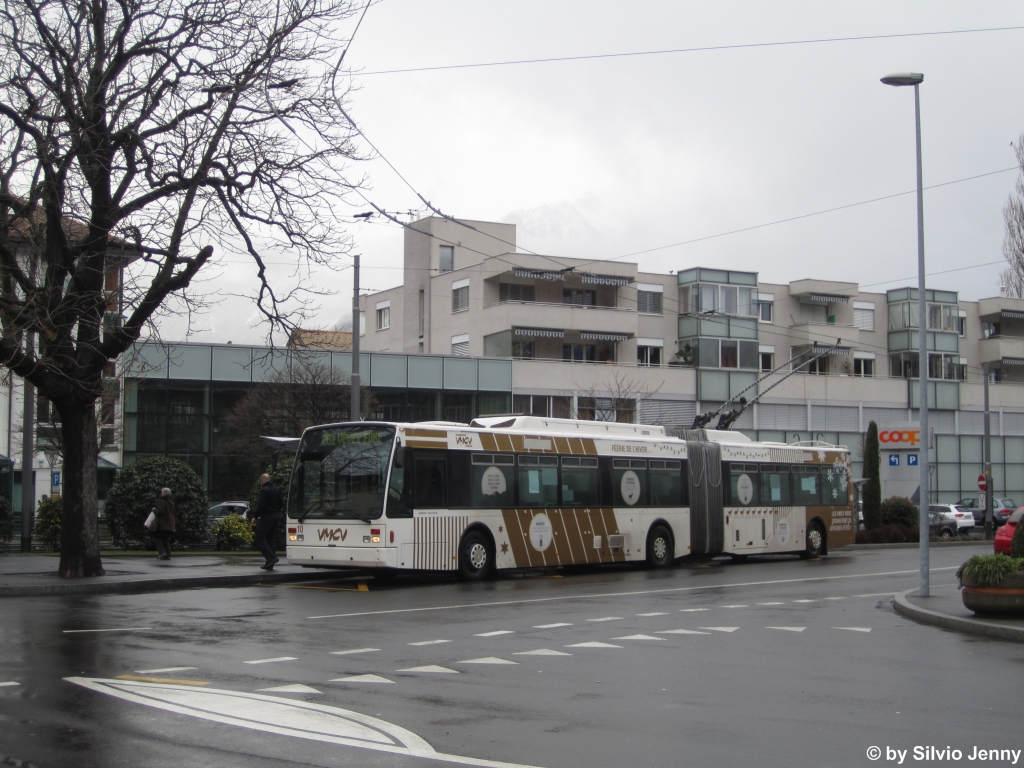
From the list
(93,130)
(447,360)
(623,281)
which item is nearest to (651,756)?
(93,130)

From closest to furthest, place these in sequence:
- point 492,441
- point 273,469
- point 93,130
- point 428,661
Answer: point 428,661 → point 93,130 → point 492,441 → point 273,469

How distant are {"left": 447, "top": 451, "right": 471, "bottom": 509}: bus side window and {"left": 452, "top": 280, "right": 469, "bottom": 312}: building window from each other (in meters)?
35.7

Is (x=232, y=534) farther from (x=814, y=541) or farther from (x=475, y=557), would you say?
(x=814, y=541)

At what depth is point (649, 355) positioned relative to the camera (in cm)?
5819

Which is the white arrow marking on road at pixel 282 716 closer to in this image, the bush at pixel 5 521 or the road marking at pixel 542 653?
the road marking at pixel 542 653

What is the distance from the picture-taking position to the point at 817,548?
30.7m

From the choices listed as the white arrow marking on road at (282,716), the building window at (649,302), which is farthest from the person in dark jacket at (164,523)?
the building window at (649,302)

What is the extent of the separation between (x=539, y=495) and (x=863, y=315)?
47.0 m

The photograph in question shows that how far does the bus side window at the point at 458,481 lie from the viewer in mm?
20938

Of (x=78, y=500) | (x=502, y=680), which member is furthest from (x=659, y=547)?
(x=502, y=680)

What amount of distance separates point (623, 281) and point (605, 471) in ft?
109

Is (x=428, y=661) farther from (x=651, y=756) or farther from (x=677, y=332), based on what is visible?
(x=677, y=332)

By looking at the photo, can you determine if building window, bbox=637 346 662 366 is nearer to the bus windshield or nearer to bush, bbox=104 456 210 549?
bush, bbox=104 456 210 549

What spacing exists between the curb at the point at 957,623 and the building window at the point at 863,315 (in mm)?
50777
